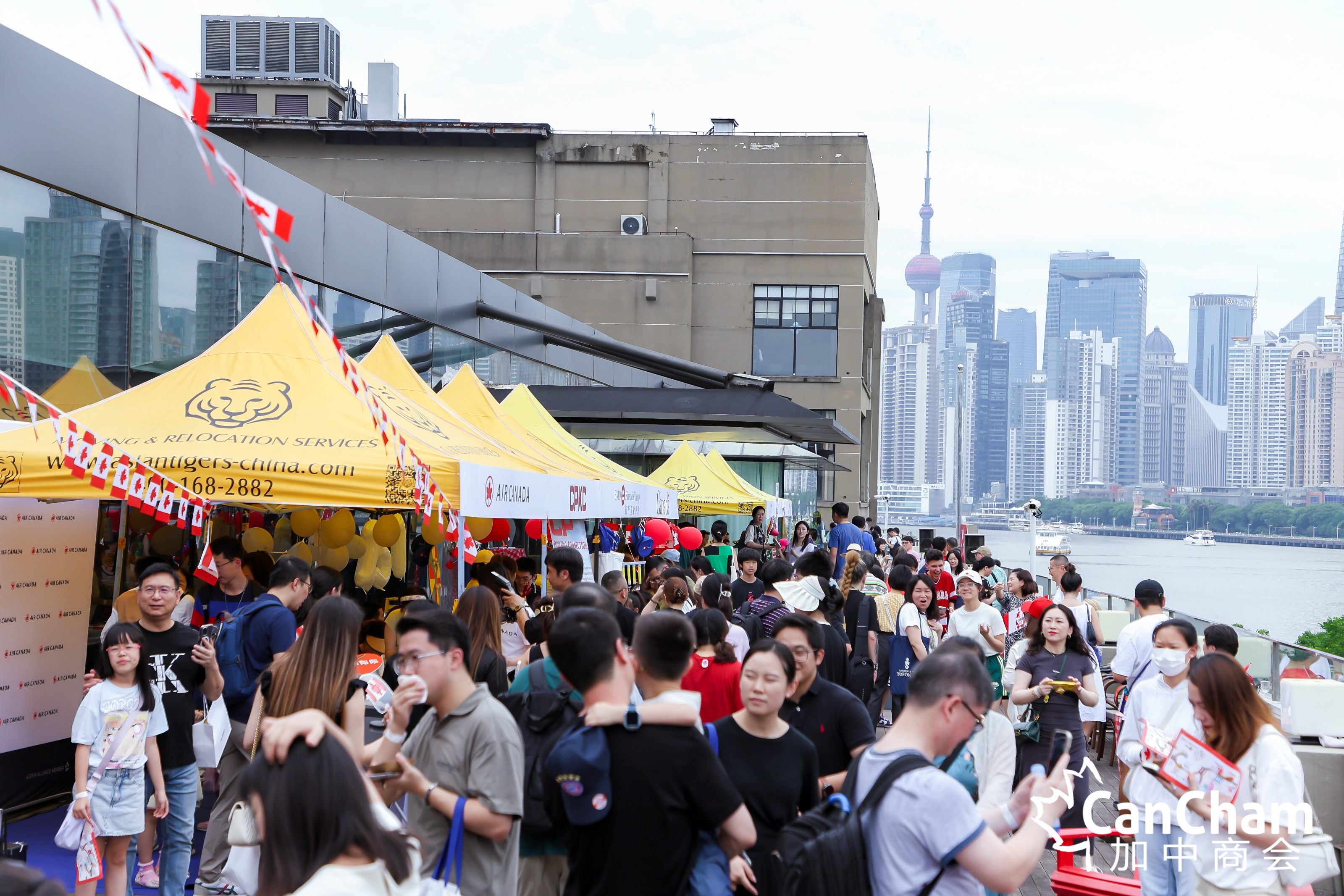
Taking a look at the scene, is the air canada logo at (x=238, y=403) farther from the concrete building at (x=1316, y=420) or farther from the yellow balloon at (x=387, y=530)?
the concrete building at (x=1316, y=420)

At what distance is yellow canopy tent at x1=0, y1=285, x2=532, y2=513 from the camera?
6.98m

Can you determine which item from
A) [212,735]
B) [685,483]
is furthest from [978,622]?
[685,483]

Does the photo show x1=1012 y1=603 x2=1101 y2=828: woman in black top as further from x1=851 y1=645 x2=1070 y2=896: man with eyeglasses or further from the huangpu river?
the huangpu river

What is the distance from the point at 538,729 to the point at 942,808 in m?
1.77

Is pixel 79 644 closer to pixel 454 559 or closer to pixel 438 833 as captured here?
pixel 454 559

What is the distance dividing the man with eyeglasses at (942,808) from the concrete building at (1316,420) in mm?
202317

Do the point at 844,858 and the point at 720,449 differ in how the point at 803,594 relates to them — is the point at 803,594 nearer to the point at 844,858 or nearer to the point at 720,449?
the point at 844,858

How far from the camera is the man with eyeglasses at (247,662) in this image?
5445mm

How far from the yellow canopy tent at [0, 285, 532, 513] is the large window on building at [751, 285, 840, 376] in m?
42.1

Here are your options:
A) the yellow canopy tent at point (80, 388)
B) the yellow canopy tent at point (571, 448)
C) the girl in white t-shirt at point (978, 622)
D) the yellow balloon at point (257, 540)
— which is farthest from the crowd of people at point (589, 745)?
the yellow canopy tent at point (571, 448)

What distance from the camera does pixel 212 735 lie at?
6.04 metres

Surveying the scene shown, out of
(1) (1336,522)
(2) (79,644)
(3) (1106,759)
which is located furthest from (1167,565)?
(2) (79,644)

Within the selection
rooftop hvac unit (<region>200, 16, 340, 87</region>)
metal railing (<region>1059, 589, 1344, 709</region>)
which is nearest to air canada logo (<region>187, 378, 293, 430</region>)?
metal railing (<region>1059, 589, 1344, 709</region>)

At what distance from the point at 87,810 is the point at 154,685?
0.66 meters
